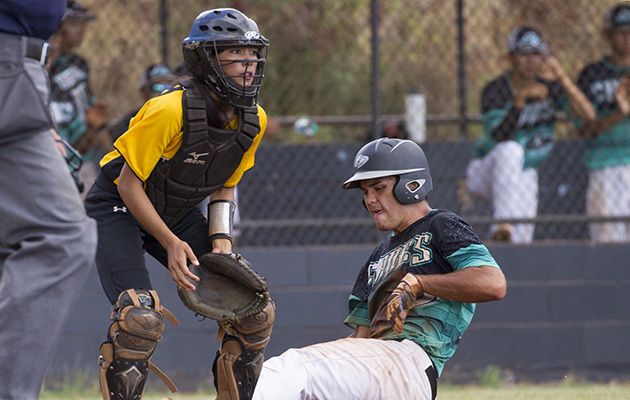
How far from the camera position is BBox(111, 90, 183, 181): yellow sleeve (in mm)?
3764

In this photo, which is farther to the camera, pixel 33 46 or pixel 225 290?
pixel 225 290

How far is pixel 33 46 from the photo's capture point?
2701 millimetres

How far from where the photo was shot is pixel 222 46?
3.89 metres

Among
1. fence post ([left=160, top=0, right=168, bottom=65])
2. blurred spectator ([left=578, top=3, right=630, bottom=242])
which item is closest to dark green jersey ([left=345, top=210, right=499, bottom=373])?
blurred spectator ([left=578, top=3, right=630, bottom=242])

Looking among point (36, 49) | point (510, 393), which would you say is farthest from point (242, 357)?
point (510, 393)

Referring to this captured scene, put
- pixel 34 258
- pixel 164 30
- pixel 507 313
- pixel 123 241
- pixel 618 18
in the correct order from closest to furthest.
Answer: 1. pixel 34 258
2. pixel 123 241
3. pixel 618 18
4. pixel 507 313
5. pixel 164 30

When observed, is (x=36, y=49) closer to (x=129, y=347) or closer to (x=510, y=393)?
(x=129, y=347)

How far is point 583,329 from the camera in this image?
280 inches

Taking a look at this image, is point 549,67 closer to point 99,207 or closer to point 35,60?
point 99,207

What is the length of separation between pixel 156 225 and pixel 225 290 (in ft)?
1.68

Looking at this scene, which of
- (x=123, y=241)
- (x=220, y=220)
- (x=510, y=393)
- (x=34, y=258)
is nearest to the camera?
(x=34, y=258)

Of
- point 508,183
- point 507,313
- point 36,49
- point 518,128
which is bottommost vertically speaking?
point 507,313

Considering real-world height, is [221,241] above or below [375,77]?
below

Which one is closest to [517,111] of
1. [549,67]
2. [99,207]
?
[549,67]
